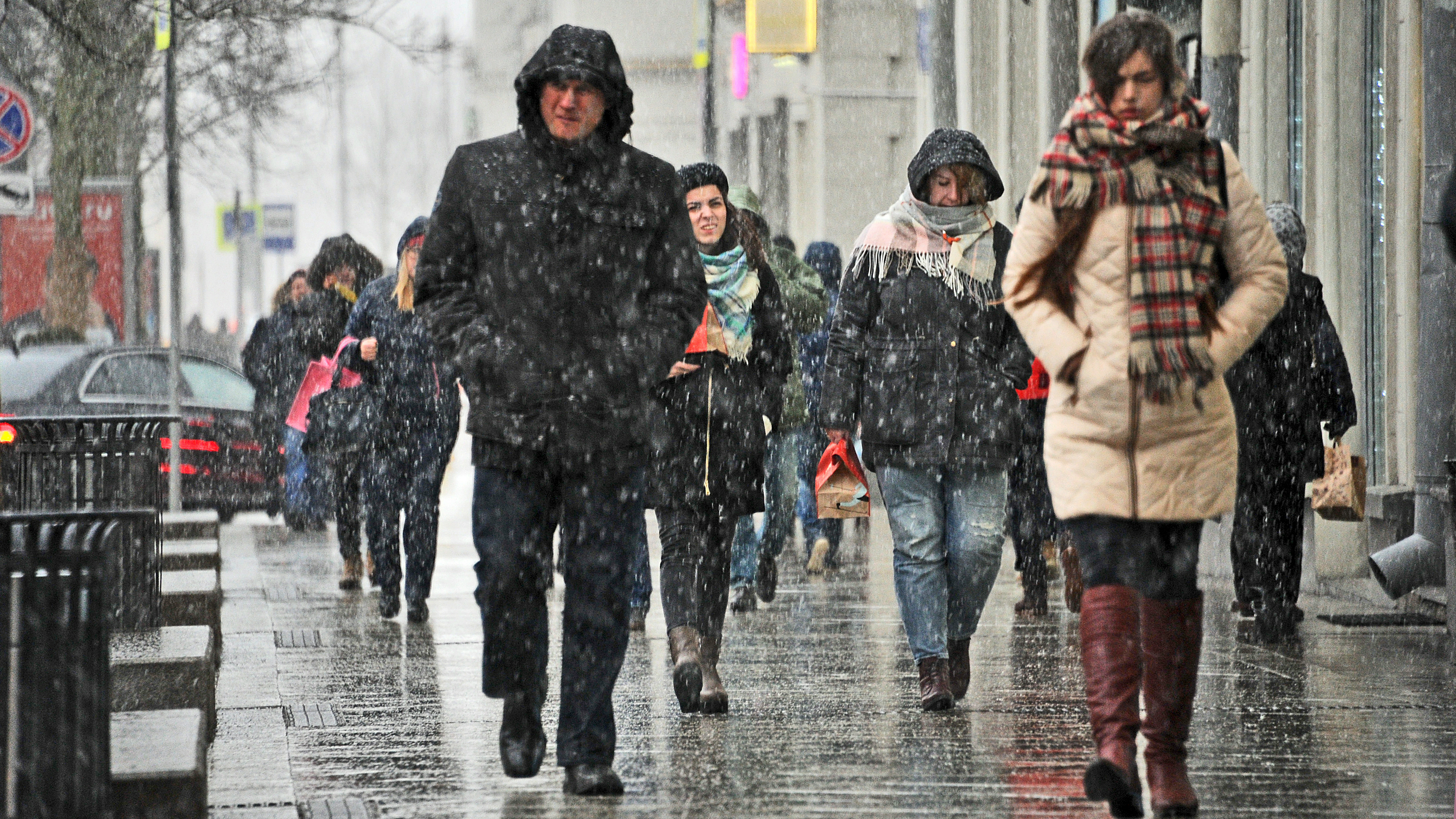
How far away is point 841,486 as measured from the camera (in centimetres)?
778

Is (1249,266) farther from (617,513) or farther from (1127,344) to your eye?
(617,513)

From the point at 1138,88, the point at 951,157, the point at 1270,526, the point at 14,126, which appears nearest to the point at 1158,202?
the point at 1138,88

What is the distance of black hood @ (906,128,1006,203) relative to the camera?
7.33 meters

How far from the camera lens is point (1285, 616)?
30.4 ft

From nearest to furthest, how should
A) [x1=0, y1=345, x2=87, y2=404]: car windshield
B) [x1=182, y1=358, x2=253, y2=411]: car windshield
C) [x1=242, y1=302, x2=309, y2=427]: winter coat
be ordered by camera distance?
[x1=242, y1=302, x2=309, y2=427]: winter coat, [x1=0, y1=345, x2=87, y2=404]: car windshield, [x1=182, y1=358, x2=253, y2=411]: car windshield

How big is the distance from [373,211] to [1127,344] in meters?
100

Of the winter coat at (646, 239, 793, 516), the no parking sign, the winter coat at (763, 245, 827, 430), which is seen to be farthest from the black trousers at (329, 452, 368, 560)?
the winter coat at (646, 239, 793, 516)

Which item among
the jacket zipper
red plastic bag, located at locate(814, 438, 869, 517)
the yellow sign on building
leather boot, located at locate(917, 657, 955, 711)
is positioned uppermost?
the yellow sign on building

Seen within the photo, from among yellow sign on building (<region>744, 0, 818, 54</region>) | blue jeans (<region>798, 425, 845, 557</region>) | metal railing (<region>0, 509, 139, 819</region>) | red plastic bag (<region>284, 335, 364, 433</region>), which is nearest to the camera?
metal railing (<region>0, 509, 139, 819</region>)

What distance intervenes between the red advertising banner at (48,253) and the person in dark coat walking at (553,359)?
17.8 metres

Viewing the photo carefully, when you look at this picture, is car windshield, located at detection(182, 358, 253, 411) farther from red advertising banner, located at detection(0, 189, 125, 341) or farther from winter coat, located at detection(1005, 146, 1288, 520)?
winter coat, located at detection(1005, 146, 1288, 520)

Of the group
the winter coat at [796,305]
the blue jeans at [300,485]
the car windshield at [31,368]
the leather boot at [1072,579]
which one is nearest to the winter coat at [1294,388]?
the leather boot at [1072,579]

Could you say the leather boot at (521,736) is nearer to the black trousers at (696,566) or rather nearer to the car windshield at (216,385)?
the black trousers at (696,566)

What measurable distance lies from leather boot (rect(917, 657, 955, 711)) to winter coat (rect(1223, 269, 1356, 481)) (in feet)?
8.82
